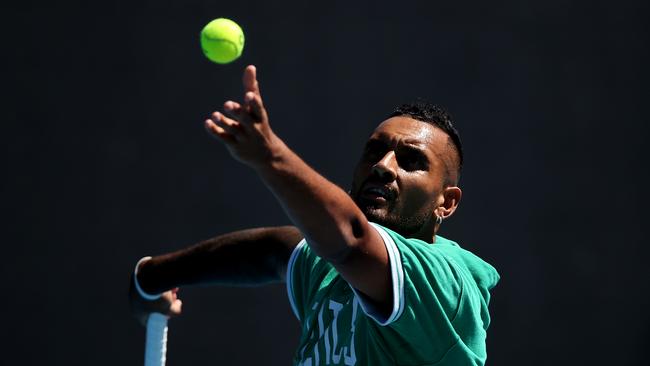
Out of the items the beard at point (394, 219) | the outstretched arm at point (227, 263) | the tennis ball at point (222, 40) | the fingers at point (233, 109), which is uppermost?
the tennis ball at point (222, 40)

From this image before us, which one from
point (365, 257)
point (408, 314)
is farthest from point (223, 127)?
point (408, 314)

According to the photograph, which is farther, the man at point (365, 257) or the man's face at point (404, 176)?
the man's face at point (404, 176)

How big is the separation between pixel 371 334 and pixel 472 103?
388 centimetres

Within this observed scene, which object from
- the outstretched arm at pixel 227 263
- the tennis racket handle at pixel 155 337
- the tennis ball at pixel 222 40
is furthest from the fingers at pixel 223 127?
the tennis racket handle at pixel 155 337

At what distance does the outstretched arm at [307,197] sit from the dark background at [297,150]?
3.61 metres

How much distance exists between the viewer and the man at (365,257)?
2309mm

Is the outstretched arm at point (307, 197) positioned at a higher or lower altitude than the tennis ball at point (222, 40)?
lower

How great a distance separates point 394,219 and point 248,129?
3.10ft

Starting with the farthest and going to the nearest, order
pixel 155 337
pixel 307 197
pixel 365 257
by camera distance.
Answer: pixel 155 337, pixel 365 257, pixel 307 197

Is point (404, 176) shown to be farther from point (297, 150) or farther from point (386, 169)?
point (297, 150)

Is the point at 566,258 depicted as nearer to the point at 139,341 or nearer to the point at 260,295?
the point at 260,295

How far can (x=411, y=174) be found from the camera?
310 centimetres

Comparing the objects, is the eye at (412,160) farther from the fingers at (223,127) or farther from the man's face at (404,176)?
the fingers at (223,127)

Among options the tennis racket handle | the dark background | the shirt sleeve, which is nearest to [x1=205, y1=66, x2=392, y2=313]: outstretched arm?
the shirt sleeve
